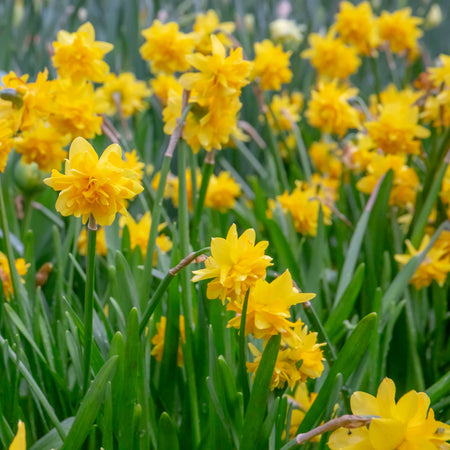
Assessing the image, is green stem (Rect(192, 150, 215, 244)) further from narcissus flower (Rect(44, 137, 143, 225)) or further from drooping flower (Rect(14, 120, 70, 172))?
narcissus flower (Rect(44, 137, 143, 225))

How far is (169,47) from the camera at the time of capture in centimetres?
113

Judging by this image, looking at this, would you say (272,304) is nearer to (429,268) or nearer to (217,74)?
(217,74)

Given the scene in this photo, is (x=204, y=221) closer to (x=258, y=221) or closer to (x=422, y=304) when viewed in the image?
(x=258, y=221)

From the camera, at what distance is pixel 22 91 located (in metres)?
0.84

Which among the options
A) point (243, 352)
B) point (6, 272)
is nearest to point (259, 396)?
point (243, 352)

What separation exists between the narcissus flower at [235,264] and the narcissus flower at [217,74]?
27 cm

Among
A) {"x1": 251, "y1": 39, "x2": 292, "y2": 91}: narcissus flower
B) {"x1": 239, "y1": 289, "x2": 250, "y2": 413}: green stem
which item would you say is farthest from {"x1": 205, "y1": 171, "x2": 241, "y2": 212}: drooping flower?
{"x1": 239, "y1": 289, "x2": 250, "y2": 413}: green stem

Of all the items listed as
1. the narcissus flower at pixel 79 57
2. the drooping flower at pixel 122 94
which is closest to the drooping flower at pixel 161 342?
the narcissus flower at pixel 79 57

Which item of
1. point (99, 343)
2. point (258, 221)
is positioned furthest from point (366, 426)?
point (258, 221)

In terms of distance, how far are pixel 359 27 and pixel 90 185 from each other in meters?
1.45

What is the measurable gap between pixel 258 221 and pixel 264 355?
34.7 inches

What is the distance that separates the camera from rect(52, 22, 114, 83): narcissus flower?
37.1 inches

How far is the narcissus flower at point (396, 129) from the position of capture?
4.18ft

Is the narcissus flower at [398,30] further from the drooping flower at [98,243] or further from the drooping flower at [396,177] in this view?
the drooping flower at [98,243]
